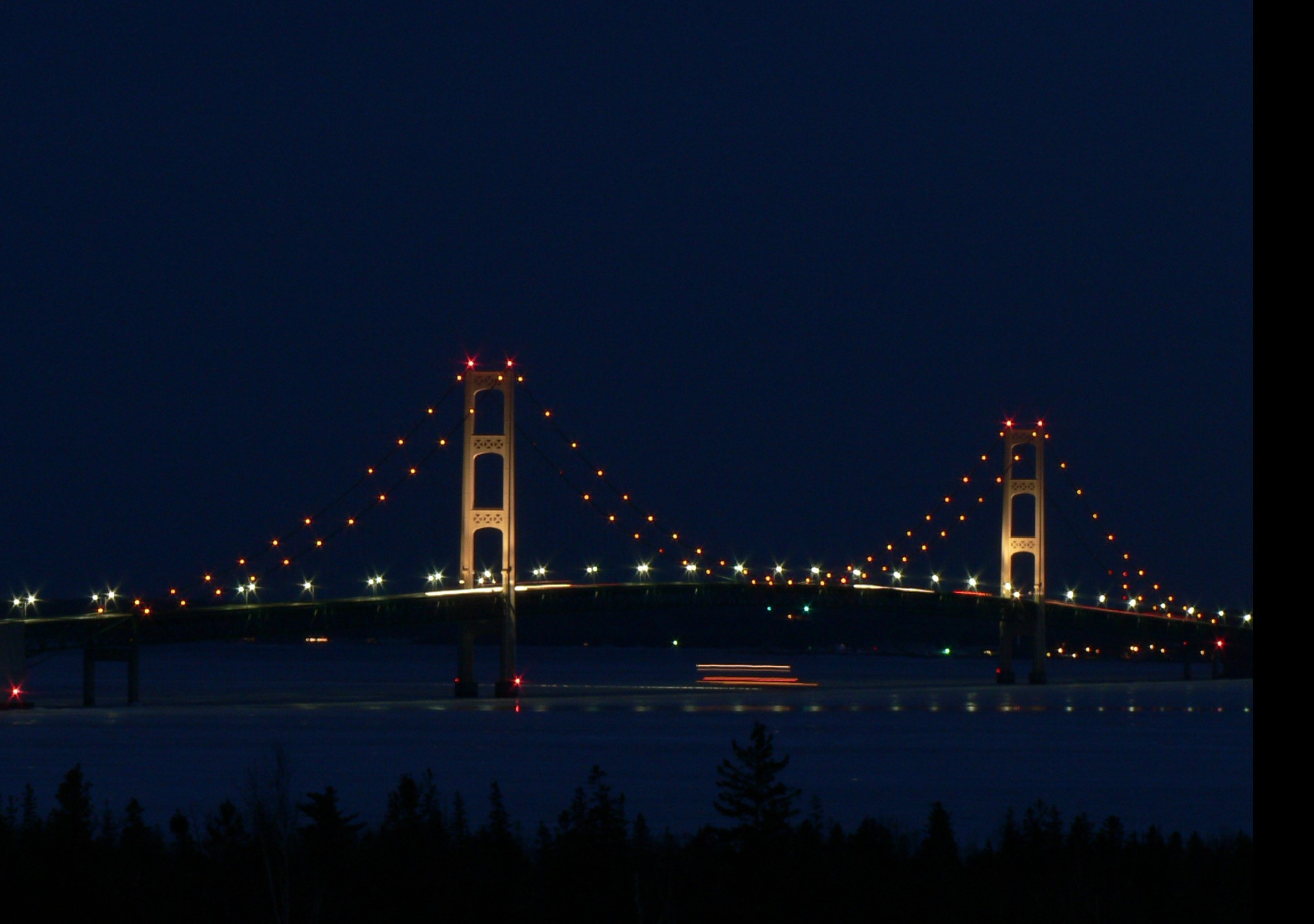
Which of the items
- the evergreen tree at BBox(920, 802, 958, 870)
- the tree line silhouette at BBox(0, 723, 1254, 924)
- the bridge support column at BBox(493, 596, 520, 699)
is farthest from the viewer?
the bridge support column at BBox(493, 596, 520, 699)

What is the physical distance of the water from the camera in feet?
93.3

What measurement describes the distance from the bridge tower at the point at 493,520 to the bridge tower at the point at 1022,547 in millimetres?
25117

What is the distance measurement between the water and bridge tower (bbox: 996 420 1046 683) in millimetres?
2829

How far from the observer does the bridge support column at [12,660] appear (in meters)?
51.8

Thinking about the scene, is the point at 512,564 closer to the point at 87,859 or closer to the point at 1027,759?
the point at 1027,759

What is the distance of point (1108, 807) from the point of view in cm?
2839

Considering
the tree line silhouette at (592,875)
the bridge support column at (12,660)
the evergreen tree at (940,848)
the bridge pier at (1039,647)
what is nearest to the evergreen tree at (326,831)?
the tree line silhouette at (592,875)

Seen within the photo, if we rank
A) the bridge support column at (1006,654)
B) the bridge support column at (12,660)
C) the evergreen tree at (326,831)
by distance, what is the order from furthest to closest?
the bridge support column at (1006,654) < the bridge support column at (12,660) < the evergreen tree at (326,831)

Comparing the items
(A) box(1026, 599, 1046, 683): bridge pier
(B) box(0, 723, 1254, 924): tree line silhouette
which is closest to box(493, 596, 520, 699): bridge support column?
(A) box(1026, 599, 1046, 683): bridge pier

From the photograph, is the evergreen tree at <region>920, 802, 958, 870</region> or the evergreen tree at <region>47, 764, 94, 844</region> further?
the evergreen tree at <region>920, 802, 958, 870</region>

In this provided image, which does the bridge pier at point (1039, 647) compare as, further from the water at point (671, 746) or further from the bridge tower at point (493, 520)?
the bridge tower at point (493, 520)

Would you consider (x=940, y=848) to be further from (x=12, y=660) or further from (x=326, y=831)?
(x=12, y=660)

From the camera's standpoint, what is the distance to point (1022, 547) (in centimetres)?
8112

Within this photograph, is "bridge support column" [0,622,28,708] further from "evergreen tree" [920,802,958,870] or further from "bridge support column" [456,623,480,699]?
"evergreen tree" [920,802,958,870]
